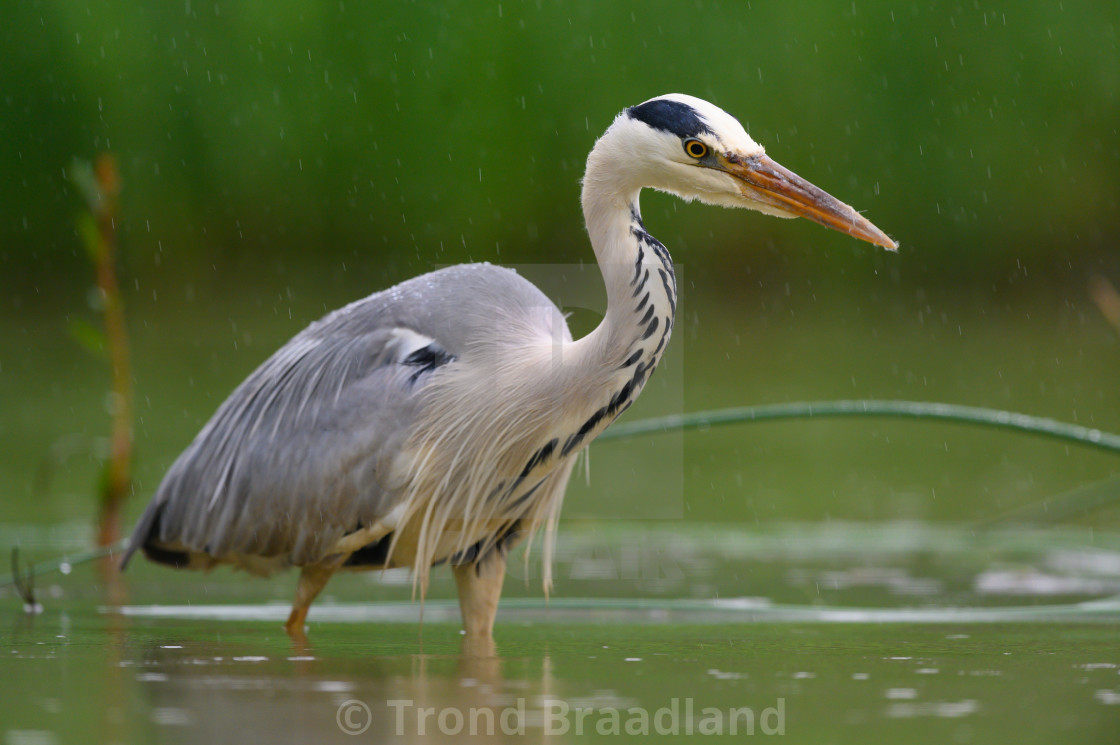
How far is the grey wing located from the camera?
211 inches

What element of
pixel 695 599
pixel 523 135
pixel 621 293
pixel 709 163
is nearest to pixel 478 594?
pixel 695 599

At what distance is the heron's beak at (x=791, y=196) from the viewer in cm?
475

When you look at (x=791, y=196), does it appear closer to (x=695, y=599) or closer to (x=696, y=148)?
(x=696, y=148)

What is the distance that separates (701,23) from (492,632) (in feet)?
37.0

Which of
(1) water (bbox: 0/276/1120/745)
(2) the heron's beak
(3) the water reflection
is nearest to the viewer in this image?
(3) the water reflection

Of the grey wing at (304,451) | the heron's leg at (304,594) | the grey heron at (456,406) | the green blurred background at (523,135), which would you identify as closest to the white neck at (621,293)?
the grey heron at (456,406)

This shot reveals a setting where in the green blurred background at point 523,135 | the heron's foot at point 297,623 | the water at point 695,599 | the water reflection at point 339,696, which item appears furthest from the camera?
the green blurred background at point 523,135

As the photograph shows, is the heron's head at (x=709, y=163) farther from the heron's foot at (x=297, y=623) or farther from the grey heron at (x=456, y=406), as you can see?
the heron's foot at (x=297, y=623)

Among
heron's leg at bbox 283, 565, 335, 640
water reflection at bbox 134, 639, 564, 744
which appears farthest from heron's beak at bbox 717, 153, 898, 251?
heron's leg at bbox 283, 565, 335, 640

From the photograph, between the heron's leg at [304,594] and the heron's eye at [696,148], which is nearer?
the heron's eye at [696,148]

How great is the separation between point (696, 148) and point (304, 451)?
176 cm

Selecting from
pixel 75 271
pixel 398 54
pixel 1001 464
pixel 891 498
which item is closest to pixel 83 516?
pixel 891 498

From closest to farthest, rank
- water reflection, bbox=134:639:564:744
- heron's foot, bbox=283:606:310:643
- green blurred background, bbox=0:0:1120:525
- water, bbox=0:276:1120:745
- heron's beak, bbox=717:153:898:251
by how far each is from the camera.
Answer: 1. water reflection, bbox=134:639:564:744
2. water, bbox=0:276:1120:745
3. heron's beak, bbox=717:153:898:251
4. heron's foot, bbox=283:606:310:643
5. green blurred background, bbox=0:0:1120:525

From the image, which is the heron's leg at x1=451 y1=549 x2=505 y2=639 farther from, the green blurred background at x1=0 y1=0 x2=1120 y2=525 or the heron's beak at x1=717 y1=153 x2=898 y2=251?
the green blurred background at x1=0 y1=0 x2=1120 y2=525
